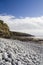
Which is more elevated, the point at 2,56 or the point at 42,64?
the point at 2,56

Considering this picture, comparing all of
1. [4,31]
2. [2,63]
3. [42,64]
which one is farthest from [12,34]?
[2,63]

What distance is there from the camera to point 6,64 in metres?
6.75

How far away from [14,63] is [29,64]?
1279 mm

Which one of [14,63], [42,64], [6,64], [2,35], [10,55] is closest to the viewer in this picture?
[6,64]

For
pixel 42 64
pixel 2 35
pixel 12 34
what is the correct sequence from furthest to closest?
1. pixel 12 34
2. pixel 2 35
3. pixel 42 64

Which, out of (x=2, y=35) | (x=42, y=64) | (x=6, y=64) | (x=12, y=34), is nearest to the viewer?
(x=6, y=64)

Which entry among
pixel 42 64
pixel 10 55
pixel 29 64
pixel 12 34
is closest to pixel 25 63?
pixel 29 64

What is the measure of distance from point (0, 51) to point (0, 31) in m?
20.9

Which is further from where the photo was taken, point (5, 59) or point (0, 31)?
point (0, 31)

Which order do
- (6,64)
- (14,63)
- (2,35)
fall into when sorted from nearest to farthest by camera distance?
(6,64) < (14,63) < (2,35)

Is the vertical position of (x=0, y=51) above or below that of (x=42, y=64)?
above

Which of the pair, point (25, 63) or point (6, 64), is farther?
point (25, 63)

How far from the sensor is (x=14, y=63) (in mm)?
7387

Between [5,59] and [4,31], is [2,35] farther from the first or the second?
[5,59]
